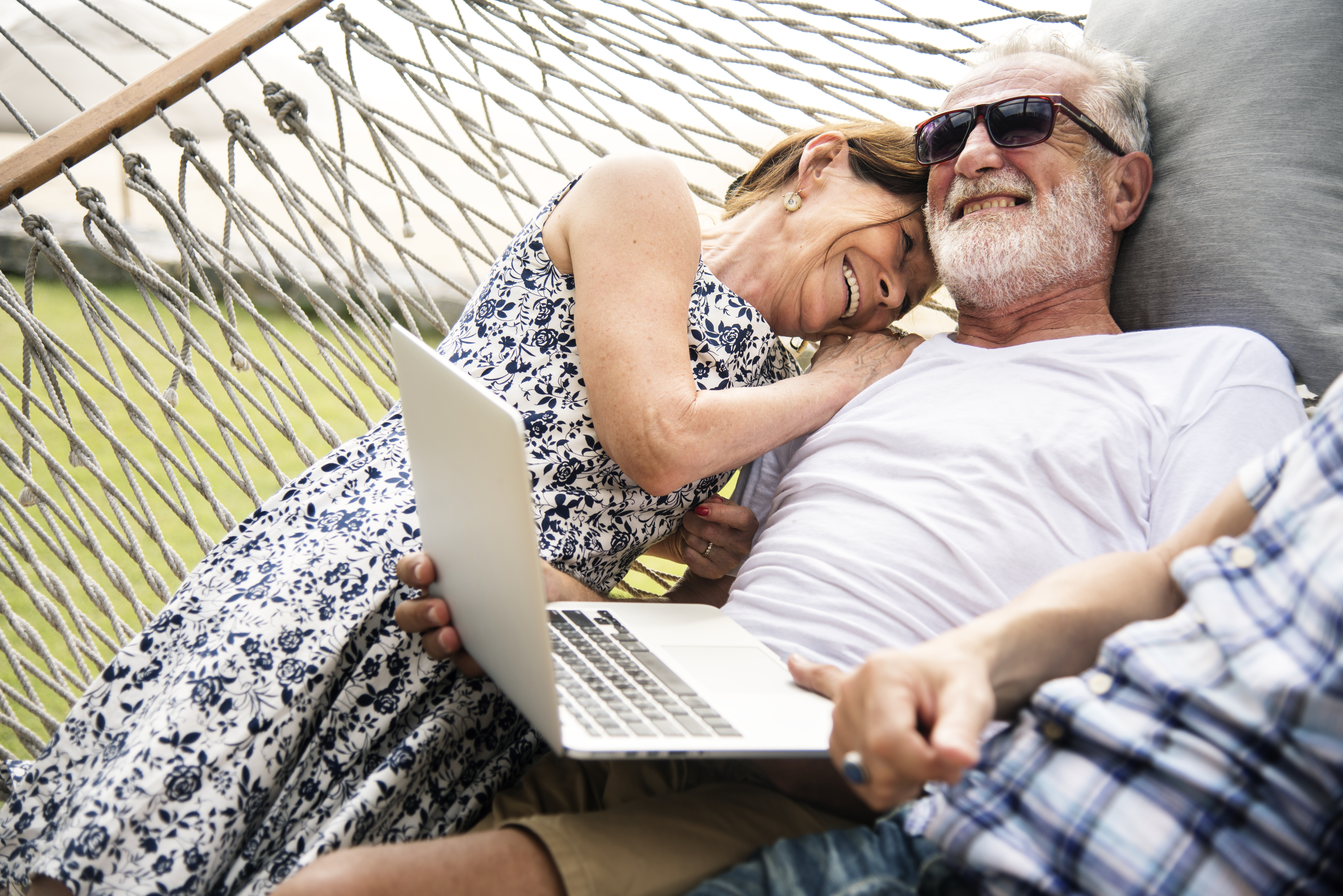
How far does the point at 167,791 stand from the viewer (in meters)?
0.98

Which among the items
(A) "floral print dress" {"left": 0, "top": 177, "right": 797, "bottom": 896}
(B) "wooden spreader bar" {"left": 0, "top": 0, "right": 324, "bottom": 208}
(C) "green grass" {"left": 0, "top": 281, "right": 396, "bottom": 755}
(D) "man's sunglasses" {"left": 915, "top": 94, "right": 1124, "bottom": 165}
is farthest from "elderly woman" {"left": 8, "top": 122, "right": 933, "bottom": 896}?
(C) "green grass" {"left": 0, "top": 281, "right": 396, "bottom": 755}

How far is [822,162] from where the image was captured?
1.51 meters

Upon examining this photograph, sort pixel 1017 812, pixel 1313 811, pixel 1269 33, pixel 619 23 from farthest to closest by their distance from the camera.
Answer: pixel 619 23
pixel 1269 33
pixel 1017 812
pixel 1313 811

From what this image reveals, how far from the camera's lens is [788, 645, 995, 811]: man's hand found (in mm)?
628

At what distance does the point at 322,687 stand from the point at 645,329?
1.80ft

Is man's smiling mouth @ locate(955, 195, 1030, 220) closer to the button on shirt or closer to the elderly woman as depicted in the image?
the elderly woman

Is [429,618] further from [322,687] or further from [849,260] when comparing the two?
[849,260]

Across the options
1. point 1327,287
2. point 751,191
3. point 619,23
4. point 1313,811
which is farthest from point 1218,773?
point 619,23

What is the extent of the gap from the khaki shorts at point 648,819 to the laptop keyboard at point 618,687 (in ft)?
0.39

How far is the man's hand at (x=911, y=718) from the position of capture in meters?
0.63

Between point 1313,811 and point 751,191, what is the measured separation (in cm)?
123

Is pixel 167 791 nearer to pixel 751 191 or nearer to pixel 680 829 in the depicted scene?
pixel 680 829

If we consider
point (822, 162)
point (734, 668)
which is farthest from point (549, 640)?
point (822, 162)

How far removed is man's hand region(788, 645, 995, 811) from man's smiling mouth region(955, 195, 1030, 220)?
3.07ft
